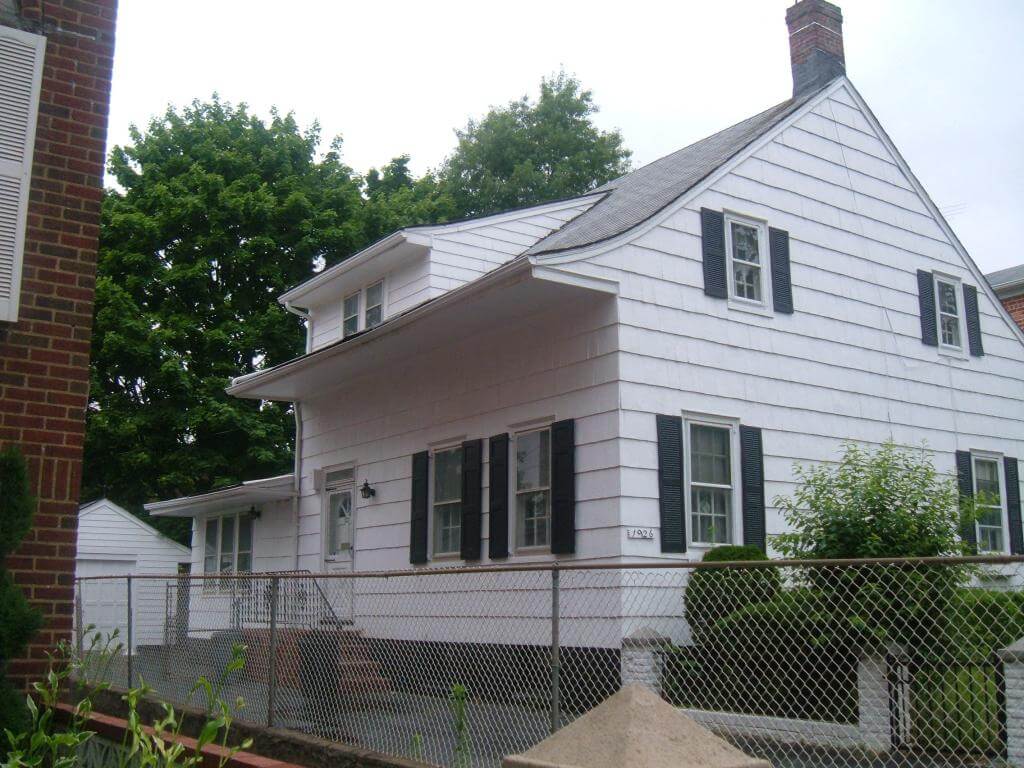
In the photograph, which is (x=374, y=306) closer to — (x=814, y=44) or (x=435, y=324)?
(x=435, y=324)

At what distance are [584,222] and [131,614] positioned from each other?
23.8ft

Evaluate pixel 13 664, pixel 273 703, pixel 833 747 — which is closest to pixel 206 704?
pixel 273 703

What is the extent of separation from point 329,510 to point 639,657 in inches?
300

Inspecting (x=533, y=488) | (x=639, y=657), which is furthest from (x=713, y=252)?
(x=639, y=657)

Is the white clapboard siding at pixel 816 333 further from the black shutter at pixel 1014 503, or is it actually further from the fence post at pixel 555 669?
the fence post at pixel 555 669

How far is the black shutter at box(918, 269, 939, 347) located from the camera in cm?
1383

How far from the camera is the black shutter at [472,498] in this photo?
11.9 m

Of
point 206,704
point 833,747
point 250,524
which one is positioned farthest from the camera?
Answer: point 250,524

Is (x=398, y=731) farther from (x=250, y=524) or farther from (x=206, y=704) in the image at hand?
(x=250, y=524)

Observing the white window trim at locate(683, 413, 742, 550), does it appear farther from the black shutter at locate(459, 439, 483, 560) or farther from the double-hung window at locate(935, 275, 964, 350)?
the double-hung window at locate(935, 275, 964, 350)

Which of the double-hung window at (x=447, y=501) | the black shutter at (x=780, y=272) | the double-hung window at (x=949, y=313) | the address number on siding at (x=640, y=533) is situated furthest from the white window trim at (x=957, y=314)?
the double-hung window at (x=447, y=501)

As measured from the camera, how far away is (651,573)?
32.8 feet

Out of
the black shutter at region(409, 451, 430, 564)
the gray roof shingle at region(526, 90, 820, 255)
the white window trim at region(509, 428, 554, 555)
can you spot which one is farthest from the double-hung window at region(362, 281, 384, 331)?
the white window trim at region(509, 428, 554, 555)

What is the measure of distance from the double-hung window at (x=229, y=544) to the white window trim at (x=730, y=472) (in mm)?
9186
